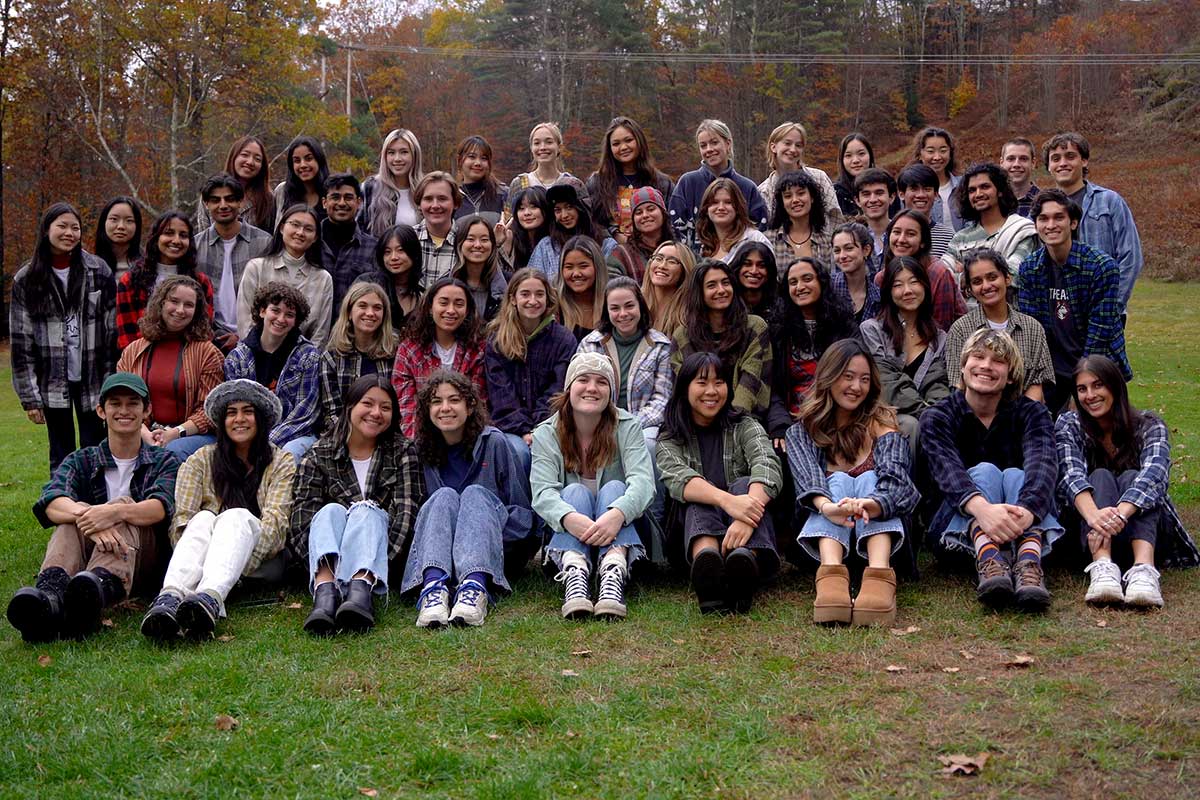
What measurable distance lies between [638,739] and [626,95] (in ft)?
118

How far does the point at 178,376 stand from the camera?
21.7 feet

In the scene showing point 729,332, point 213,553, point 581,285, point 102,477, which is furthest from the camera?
point 581,285

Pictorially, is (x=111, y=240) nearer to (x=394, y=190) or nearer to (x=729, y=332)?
(x=394, y=190)

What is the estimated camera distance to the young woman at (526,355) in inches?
259

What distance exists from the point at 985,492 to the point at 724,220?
110 inches

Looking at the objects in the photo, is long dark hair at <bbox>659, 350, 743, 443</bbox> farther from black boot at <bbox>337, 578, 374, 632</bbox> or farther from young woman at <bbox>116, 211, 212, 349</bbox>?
young woman at <bbox>116, 211, 212, 349</bbox>

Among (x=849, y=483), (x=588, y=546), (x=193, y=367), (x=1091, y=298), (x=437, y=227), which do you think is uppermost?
(x=437, y=227)

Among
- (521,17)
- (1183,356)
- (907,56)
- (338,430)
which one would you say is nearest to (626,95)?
(521,17)

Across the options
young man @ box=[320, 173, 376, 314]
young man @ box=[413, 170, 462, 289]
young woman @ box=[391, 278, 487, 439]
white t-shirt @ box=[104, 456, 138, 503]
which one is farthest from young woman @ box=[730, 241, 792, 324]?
white t-shirt @ box=[104, 456, 138, 503]

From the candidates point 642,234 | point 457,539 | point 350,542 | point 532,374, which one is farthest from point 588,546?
point 642,234

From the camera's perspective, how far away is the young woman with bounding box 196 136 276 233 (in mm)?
8047

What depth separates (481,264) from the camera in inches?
284

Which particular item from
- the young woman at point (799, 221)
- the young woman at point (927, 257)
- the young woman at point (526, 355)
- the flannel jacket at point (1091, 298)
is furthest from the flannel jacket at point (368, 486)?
the flannel jacket at point (1091, 298)

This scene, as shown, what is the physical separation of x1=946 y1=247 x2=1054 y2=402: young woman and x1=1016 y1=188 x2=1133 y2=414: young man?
0.30 m
